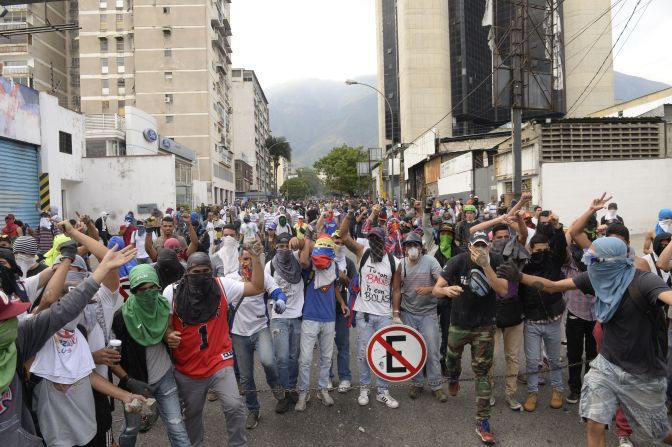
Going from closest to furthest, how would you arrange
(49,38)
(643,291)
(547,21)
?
(643,291)
(547,21)
(49,38)

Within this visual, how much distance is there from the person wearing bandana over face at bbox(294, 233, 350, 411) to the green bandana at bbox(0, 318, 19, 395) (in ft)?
9.38

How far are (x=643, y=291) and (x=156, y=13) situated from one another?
5514 cm

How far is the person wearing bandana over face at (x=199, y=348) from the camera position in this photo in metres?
3.51

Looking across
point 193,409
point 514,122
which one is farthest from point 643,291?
point 514,122

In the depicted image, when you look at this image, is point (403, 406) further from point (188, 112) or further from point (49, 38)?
point (49, 38)

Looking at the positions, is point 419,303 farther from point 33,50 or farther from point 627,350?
point 33,50

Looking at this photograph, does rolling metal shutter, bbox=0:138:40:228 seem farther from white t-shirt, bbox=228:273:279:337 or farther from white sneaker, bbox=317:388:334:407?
white sneaker, bbox=317:388:334:407

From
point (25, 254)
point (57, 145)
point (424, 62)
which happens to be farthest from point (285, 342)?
point (424, 62)

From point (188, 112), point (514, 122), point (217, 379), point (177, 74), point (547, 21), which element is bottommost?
point (217, 379)

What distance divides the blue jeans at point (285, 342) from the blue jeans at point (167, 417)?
148 centimetres

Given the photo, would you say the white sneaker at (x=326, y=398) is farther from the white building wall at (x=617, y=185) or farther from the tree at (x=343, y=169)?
the tree at (x=343, y=169)

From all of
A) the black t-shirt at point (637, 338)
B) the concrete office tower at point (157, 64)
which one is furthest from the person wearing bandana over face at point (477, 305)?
the concrete office tower at point (157, 64)

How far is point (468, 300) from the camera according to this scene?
4.46 m

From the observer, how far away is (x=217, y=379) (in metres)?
3.59
